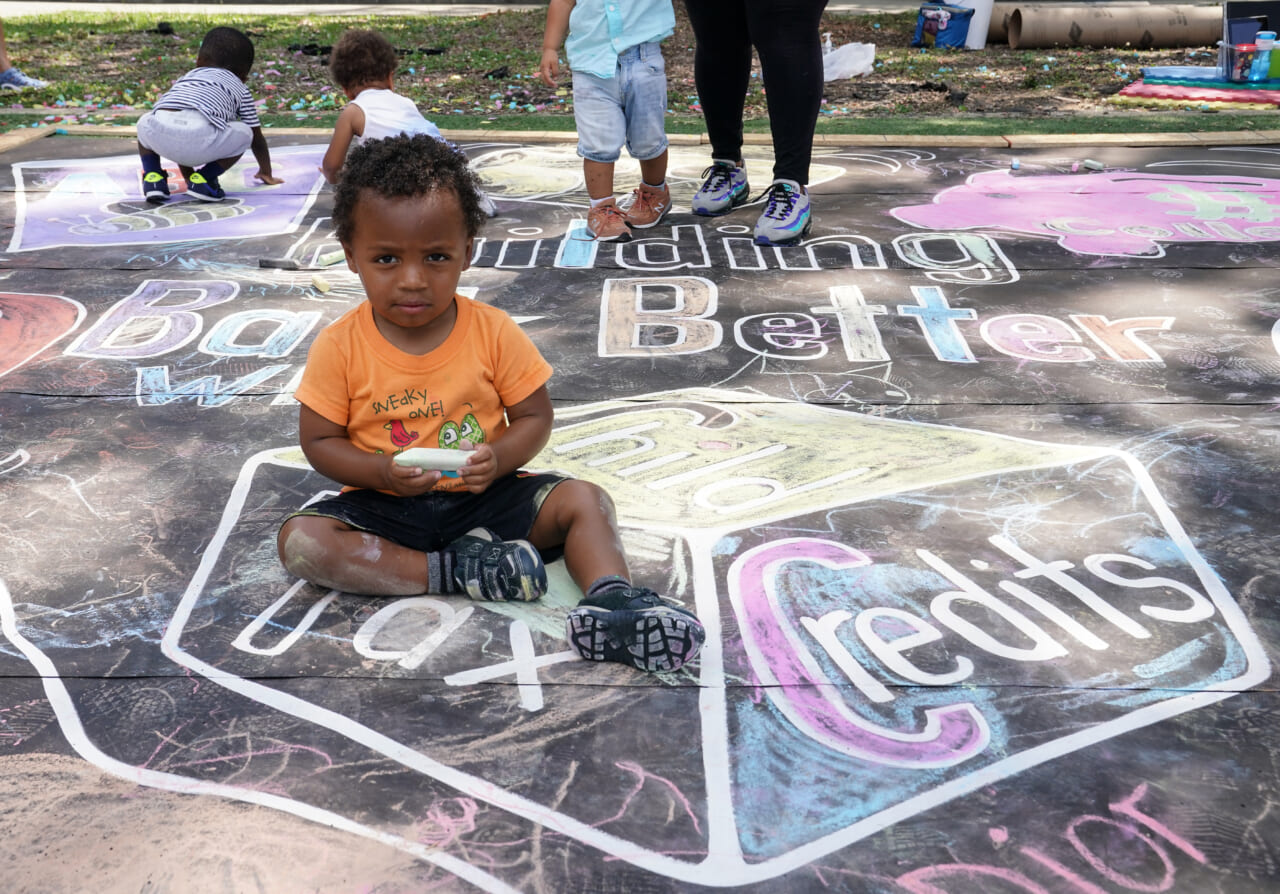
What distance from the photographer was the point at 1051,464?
2418mm

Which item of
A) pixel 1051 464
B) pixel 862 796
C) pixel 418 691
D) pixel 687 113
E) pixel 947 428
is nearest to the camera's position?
pixel 862 796

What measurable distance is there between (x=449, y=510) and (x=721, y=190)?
259cm

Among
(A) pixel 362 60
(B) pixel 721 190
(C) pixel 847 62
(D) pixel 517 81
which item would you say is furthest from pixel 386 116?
(C) pixel 847 62

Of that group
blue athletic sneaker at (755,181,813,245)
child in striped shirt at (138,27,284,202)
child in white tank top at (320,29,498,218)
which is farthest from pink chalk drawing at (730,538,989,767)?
child in striped shirt at (138,27,284,202)

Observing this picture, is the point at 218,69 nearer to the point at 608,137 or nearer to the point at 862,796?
the point at 608,137

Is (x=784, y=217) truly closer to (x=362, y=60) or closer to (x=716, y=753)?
(x=362, y=60)

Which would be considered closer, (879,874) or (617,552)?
(879,874)

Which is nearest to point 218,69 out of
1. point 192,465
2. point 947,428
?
point 192,465

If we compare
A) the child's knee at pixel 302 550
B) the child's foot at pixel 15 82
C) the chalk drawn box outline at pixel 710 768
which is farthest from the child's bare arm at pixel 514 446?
the child's foot at pixel 15 82

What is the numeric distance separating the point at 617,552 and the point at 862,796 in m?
0.63

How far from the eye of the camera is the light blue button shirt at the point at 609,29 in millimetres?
4035

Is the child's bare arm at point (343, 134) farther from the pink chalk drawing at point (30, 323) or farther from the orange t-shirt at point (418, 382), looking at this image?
the orange t-shirt at point (418, 382)

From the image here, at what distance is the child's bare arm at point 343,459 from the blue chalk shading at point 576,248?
6.15ft

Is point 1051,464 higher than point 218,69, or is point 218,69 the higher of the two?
point 218,69
